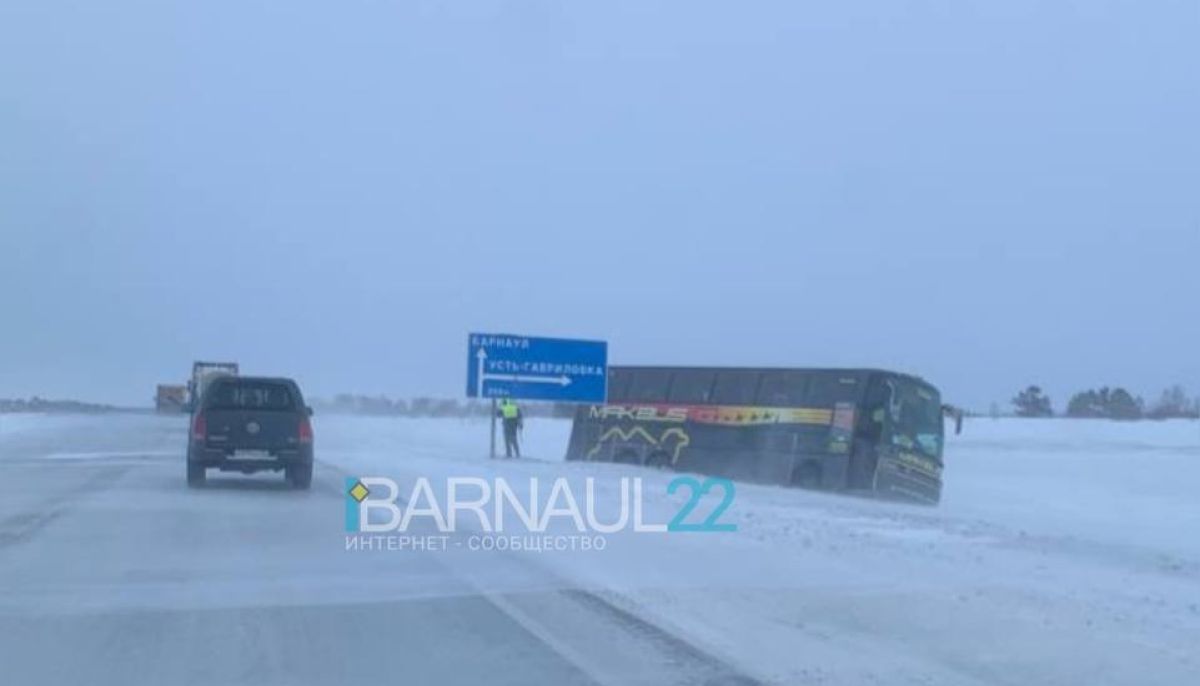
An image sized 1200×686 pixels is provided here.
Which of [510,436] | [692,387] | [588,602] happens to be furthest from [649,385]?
[588,602]

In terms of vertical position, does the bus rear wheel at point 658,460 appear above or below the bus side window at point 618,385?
below

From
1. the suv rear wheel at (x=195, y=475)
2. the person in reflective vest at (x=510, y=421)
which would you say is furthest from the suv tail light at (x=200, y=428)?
the person in reflective vest at (x=510, y=421)

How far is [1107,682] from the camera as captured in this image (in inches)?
428

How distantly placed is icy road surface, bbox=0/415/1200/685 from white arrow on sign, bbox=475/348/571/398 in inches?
602

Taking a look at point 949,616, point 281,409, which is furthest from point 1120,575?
point 281,409

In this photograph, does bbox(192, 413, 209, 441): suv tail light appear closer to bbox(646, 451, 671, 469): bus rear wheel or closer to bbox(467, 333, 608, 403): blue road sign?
bbox(467, 333, 608, 403): blue road sign

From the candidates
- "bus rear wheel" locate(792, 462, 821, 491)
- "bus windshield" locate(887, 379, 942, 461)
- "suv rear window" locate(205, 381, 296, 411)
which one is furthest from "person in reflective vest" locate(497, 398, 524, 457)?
"suv rear window" locate(205, 381, 296, 411)

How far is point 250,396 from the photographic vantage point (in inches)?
1211

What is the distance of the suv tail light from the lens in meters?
29.8

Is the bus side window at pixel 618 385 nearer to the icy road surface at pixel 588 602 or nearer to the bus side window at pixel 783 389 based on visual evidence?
the bus side window at pixel 783 389

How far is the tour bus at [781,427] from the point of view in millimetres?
39812

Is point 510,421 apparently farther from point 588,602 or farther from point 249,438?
point 588,602

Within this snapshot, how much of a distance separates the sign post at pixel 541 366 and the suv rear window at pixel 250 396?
1294 cm

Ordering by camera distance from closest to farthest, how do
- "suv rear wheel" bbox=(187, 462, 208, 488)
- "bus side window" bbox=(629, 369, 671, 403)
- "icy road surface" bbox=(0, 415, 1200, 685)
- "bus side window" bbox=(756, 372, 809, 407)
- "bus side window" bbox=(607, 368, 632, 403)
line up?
1. "icy road surface" bbox=(0, 415, 1200, 685)
2. "suv rear wheel" bbox=(187, 462, 208, 488)
3. "bus side window" bbox=(756, 372, 809, 407)
4. "bus side window" bbox=(629, 369, 671, 403)
5. "bus side window" bbox=(607, 368, 632, 403)
